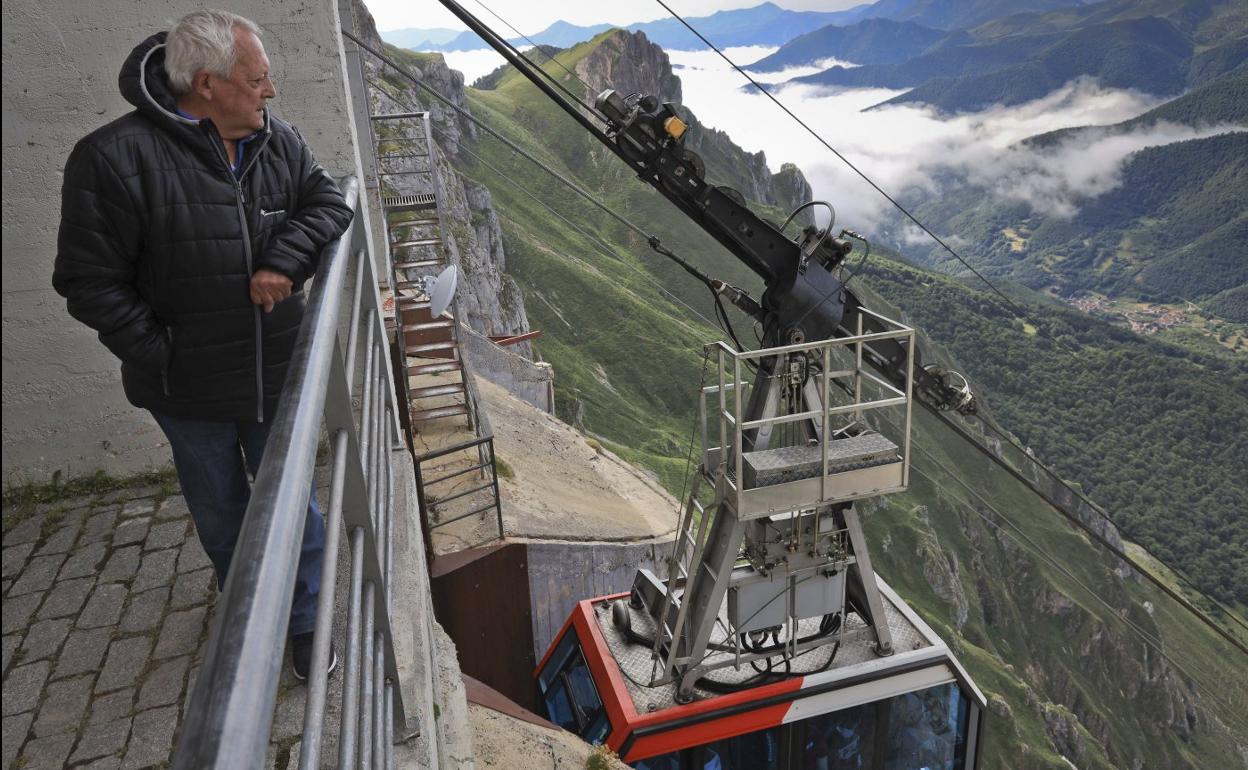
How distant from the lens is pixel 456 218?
6969cm

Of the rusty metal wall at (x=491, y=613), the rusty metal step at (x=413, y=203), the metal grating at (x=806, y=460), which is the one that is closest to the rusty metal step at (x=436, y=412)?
the rusty metal wall at (x=491, y=613)

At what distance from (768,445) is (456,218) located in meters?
65.2

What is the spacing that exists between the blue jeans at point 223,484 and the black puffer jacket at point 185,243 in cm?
11

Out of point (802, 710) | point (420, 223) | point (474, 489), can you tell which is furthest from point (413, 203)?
point (802, 710)

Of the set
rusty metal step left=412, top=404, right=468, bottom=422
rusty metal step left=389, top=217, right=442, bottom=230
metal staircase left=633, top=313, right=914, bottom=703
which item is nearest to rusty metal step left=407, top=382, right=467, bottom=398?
rusty metal step left=412, top=404, right=468, bottom=422

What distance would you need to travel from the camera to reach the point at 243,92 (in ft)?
9.00

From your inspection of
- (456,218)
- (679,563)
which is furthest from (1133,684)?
(679,563)

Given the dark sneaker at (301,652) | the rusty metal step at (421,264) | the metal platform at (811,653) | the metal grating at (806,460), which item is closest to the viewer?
the dark sneaker at (301,652)

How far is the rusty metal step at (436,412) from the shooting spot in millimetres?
11281

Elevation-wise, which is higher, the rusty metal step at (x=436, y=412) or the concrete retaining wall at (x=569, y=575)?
the rusty metal step at (x=436, y=412)

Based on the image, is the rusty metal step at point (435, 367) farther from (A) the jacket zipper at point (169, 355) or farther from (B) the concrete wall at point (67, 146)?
(A) the jacket zipper at point (169, 355)

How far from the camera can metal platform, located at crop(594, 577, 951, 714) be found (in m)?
7.50

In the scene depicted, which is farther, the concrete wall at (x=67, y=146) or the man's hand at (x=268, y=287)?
the concrete wall at (x=67, y=146)

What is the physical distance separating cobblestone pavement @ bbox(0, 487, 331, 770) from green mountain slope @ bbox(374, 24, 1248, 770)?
170ft
